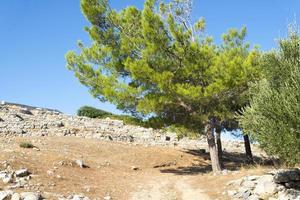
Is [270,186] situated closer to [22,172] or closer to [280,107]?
[280,107]

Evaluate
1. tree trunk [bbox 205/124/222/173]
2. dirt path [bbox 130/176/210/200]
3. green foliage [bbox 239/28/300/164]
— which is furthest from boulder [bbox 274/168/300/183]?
tree trunk [bbox 205/124/222/173]

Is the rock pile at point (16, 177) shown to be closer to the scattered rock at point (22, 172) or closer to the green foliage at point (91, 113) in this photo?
the scattered rock at point (22, 172)

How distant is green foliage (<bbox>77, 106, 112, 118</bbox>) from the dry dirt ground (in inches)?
1458

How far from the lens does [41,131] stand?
142ft

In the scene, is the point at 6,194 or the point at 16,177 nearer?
the point at 6,194

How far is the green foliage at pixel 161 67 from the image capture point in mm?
24141

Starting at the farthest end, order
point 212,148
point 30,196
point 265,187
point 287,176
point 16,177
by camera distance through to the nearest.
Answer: point 212,148 → point 287,176 → point 16,177 → point 265,187 → point 30,196

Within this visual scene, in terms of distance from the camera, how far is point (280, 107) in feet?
54.6

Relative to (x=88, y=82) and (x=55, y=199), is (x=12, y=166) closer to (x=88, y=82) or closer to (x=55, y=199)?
(x=55, y=199)

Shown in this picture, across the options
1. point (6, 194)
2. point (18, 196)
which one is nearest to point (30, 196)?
point (18, 196)

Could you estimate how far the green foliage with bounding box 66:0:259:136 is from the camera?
2414 cm

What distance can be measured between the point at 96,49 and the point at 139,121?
569 cm

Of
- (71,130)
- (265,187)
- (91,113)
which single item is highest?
(91,113)

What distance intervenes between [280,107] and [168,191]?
843 centimetres
